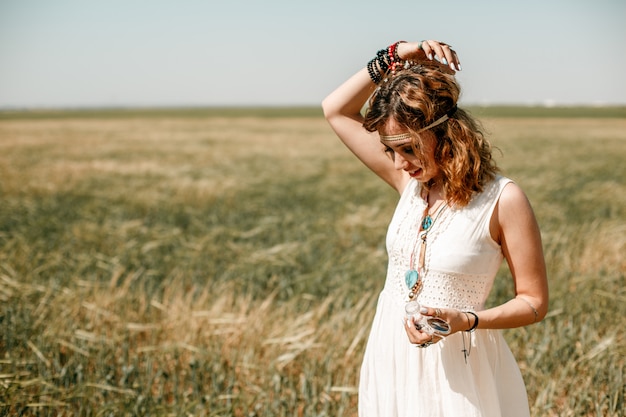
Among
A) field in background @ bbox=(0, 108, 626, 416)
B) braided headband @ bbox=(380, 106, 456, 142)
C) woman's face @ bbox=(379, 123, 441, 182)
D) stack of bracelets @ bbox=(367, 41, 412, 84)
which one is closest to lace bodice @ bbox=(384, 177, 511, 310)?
woman's face @ bbox=(379, 123, 441, 182)

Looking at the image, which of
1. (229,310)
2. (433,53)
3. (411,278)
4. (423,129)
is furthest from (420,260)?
(229,310)

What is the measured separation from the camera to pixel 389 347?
1813mm

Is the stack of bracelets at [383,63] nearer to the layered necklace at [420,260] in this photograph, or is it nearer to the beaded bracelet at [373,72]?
the beaded bracelet at [373,72]

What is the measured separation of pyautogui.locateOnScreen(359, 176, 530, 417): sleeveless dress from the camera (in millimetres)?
1661

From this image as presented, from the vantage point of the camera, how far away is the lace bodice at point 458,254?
1.65 m

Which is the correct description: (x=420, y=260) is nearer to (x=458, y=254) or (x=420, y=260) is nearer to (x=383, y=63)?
(x=458, y=254)

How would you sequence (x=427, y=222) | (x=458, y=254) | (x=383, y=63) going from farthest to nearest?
1. (x=383, y=63)
2. (x=427, y=222)
3. (x=458, y=254)

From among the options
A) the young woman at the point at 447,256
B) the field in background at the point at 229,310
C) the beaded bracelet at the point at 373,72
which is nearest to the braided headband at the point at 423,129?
the young woman at the point at 447,256

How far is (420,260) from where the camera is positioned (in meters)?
1.73

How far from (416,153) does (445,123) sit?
12 centimetres

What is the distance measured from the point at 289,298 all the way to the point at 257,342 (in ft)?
3.63

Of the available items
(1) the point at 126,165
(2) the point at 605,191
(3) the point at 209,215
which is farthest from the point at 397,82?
(1) the point at 126,165

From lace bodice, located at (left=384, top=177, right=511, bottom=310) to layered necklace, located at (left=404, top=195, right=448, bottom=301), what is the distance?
0.01 m

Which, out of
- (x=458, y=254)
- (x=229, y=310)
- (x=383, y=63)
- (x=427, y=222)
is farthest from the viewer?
(x=229, y=310)
